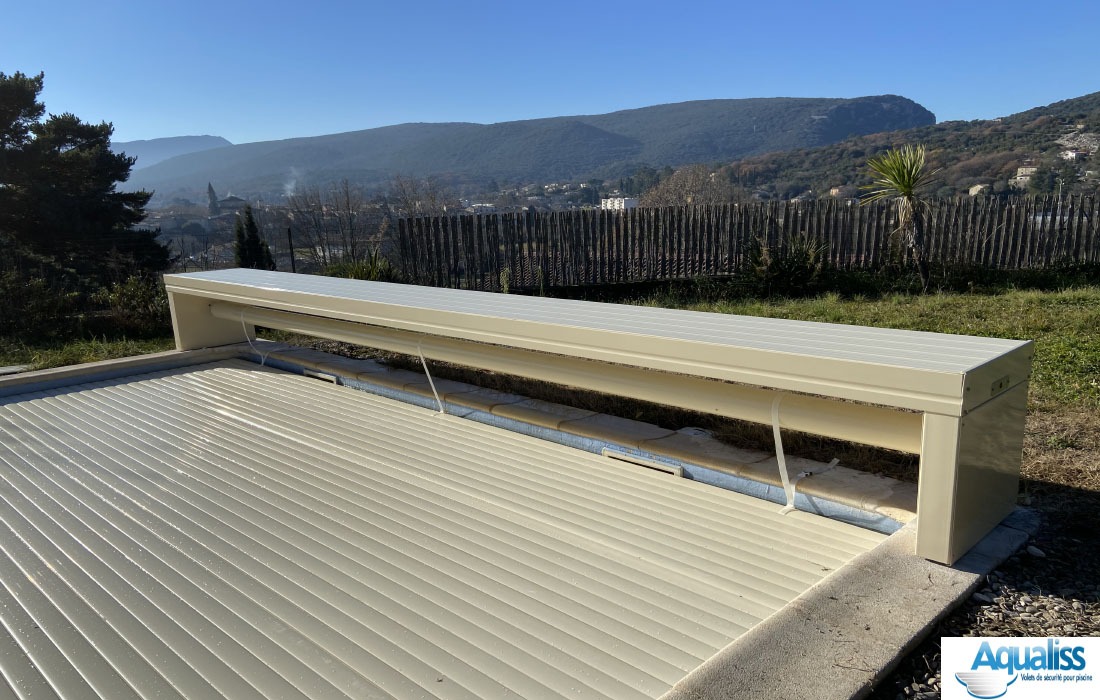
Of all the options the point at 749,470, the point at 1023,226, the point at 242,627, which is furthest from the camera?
the point at 1023,226

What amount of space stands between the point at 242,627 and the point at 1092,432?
163 inches

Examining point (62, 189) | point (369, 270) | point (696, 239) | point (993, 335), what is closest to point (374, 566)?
point (993, 335)

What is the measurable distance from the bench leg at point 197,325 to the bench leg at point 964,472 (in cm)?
529

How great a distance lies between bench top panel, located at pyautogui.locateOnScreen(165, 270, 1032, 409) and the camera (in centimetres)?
216

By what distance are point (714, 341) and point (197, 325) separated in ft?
16.5

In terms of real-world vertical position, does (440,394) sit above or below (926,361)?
below

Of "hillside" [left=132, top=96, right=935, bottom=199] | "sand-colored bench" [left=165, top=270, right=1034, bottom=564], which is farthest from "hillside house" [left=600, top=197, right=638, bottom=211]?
"hillside" [left=132, top=96, right=935, bottom=199]

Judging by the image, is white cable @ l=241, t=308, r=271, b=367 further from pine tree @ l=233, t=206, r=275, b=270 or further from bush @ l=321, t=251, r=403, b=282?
pine tree @ l=233, t=206, r=275, b=270

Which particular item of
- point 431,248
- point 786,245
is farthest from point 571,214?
Answer: point 786,245

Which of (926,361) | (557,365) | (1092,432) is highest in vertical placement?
(926,361)

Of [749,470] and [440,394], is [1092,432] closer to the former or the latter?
[749,470]

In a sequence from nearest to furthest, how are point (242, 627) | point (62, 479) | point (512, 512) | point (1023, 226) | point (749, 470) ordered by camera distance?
point (242, 627), point (512, 512), point (749, 470), point (62, 479), point (1023, 226)

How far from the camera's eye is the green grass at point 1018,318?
4695mm

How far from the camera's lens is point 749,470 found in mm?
3004
